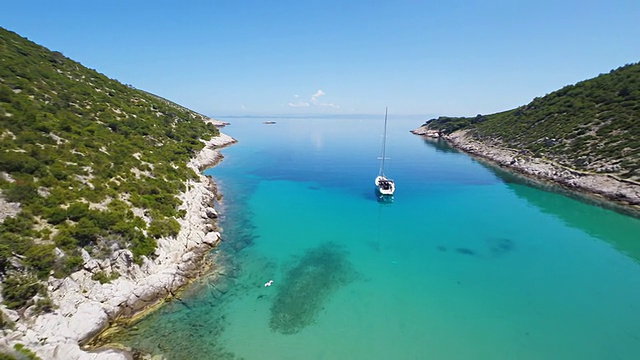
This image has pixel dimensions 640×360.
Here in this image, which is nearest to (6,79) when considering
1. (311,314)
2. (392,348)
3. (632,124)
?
(311,314)

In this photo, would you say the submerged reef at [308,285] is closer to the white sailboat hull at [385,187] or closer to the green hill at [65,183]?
the green hill at [65,183]

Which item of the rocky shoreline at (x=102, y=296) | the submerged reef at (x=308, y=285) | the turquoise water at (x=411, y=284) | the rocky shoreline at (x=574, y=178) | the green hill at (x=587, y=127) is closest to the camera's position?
the rocky shoreline at (x=102, y=296)

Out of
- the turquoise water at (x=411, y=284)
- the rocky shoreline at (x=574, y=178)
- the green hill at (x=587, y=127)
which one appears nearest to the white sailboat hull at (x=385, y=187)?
the turquoise water at (x=411, y=284)

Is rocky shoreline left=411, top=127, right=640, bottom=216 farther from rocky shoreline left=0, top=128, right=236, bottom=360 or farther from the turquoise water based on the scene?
rocky shoreline left=0, top=128, right=236, bottom=360

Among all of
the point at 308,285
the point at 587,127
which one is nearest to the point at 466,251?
the point at 308,285

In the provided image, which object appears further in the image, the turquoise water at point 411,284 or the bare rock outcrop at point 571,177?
the bare rock outcrop at point 571,177

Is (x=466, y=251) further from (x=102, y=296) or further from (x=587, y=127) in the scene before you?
(x=587, y=127)

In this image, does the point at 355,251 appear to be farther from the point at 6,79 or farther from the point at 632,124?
the point at 632,124
